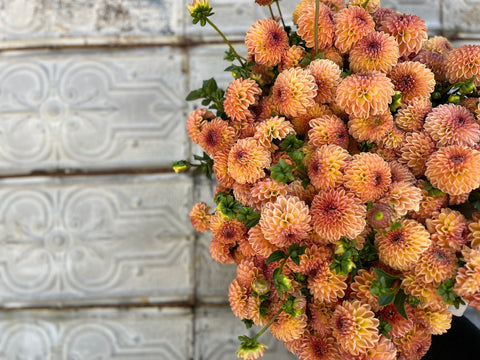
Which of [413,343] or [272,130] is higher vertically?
[272,130]

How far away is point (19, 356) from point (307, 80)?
2.17 ft

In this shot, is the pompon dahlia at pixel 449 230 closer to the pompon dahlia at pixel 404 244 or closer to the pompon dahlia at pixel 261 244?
the pompon dahlia at pixel 404 244

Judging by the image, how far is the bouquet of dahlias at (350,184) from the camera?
0.33 metres

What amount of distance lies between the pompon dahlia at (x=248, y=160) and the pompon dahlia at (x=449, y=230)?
0.16 metres

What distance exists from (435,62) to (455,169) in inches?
5.3

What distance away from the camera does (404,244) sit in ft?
1.10

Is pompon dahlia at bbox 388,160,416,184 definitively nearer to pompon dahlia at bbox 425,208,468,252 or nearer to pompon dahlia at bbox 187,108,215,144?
pompon dahlia at bbox 425,208,468,252

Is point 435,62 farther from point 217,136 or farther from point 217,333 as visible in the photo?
point 217,333

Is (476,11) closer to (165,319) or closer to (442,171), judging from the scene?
(442,171)

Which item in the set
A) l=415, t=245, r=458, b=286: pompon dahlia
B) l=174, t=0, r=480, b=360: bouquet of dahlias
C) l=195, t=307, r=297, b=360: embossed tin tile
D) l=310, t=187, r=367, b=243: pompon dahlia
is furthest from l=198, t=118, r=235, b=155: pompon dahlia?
l=195, t=307, r=297, b=360: embossed tin tile

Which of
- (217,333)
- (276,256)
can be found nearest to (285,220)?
(276,256)

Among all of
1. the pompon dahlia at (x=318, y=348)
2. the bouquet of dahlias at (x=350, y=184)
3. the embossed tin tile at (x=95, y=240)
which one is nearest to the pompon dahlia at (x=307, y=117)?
the bouquet of dahlias at (x=350, y=184)

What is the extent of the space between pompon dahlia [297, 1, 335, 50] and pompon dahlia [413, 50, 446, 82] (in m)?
0.10

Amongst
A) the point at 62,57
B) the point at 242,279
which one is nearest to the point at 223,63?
the point at 62,57
